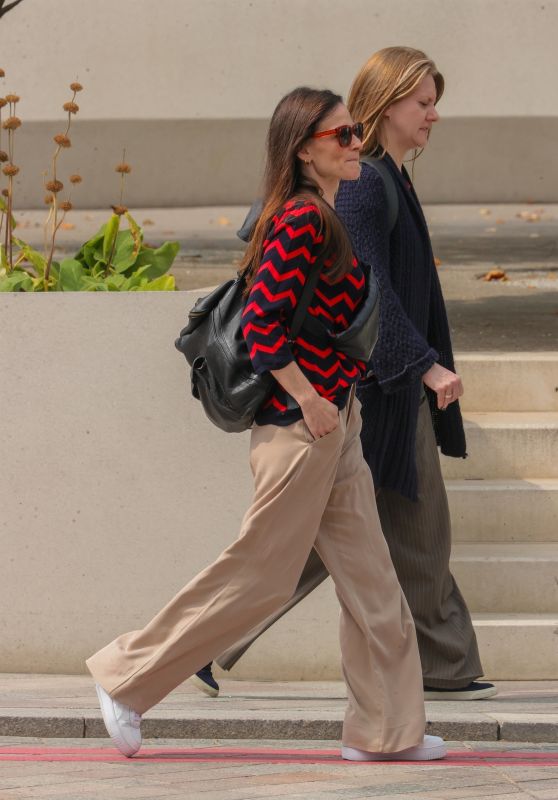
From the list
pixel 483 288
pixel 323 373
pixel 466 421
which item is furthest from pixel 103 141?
pixel 323 373

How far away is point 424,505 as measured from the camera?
15.6 ft

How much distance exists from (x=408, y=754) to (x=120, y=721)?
0.78 m

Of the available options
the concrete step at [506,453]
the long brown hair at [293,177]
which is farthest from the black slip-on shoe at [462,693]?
the long brown hair at [293,177]

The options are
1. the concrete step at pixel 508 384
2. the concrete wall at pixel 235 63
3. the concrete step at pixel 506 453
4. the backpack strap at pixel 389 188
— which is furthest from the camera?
the concrete wall at pixel 235 63

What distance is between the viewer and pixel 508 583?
5.39 m

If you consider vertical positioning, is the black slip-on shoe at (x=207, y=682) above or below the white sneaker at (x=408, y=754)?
below

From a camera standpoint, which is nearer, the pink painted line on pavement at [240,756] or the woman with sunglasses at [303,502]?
the woman with sunglasses at [303,502]

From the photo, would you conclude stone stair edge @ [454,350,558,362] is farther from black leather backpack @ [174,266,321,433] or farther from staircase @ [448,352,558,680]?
black leather backpack @ [174,266,321,433]

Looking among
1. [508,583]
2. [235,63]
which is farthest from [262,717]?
[235,63]

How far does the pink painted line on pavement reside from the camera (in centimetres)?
430

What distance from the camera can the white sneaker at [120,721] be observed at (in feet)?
13.5

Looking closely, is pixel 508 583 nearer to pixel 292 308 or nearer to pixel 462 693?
pixel 462 693

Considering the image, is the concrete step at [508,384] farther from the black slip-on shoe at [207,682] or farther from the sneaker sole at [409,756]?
the sneaker sole at [409,756]

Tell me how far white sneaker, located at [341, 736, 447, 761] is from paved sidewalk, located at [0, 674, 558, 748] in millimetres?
316
